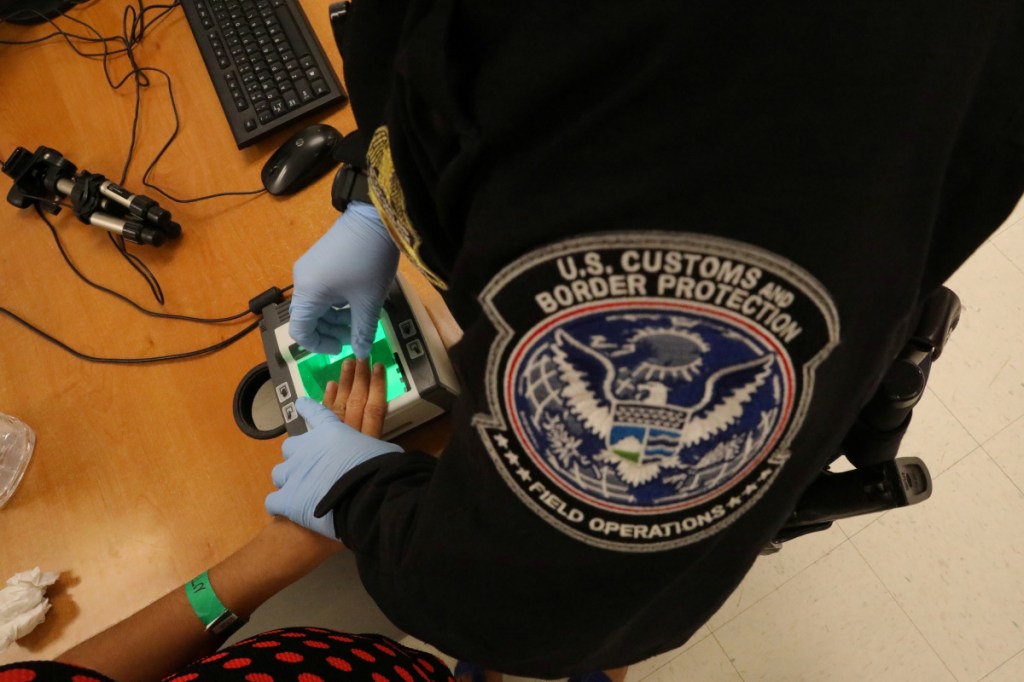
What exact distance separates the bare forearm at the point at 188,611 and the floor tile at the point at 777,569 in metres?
0.86

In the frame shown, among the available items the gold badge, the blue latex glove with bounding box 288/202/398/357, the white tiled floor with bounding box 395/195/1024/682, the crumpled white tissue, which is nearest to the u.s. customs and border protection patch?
the gold badge

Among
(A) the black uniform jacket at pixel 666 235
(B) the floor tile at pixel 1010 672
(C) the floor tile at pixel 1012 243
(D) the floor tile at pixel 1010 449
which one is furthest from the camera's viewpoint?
(C) the floor tile at pixel 1012 243

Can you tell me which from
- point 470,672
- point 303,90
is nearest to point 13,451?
point 303,90

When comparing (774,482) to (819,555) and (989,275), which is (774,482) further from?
(989,275)

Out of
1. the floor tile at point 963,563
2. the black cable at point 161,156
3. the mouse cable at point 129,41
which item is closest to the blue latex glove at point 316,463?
the black cable at point 161,156

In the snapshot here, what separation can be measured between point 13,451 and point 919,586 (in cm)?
155

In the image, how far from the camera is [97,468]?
0.74 meters

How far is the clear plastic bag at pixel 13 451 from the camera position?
29.2 inches

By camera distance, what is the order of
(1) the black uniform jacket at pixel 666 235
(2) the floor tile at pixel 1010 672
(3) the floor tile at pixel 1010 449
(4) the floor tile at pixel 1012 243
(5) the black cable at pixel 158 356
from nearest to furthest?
(1) the black uniform jacket at pixel 666 235 < (5) the black cable at pixel 158 356 < (2) the floor tile at pixel 1010 672 < (3) the floor tile at pixel 1010 449 < (4) the floor tile at pixel 1012 243

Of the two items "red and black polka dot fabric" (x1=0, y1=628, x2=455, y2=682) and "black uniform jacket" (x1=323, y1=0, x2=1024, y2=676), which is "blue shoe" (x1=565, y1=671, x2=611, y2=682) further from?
"black uniform jacket" (x1=323, y1=0, x2=1024, y2=676)

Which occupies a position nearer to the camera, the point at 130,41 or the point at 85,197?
the point at 85,197

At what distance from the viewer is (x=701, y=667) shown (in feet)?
3.67

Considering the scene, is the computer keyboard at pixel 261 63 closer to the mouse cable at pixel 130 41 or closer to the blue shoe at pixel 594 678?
the mouse cable at pixel 130 41

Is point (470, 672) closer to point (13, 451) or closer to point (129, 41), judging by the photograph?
point (13, 451)
